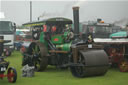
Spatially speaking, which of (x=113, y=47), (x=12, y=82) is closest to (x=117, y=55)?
(x=113, y=47)

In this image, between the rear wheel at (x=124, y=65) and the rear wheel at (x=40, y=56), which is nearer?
the rear wheel at (x=124, y=65)

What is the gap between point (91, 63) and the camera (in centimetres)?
724

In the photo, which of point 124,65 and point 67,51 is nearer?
point 67,51

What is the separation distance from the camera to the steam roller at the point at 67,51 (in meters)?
7.42

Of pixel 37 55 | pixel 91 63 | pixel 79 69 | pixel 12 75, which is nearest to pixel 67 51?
pixel 79 69

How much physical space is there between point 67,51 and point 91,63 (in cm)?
133

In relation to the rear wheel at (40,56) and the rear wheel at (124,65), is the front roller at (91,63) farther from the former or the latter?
the rear wheel at (40,56)

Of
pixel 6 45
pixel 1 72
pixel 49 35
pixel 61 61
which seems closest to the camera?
pixel 1 72

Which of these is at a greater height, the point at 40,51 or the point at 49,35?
the point at 49,35

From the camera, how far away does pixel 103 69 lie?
24.8 feet

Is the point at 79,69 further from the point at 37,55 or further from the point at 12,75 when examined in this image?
the point at 12,75

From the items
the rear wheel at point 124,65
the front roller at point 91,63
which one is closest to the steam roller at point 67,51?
the front roller at point 91,63

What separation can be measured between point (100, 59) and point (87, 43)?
729 millimetres

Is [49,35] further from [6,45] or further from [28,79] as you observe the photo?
[6,45]
